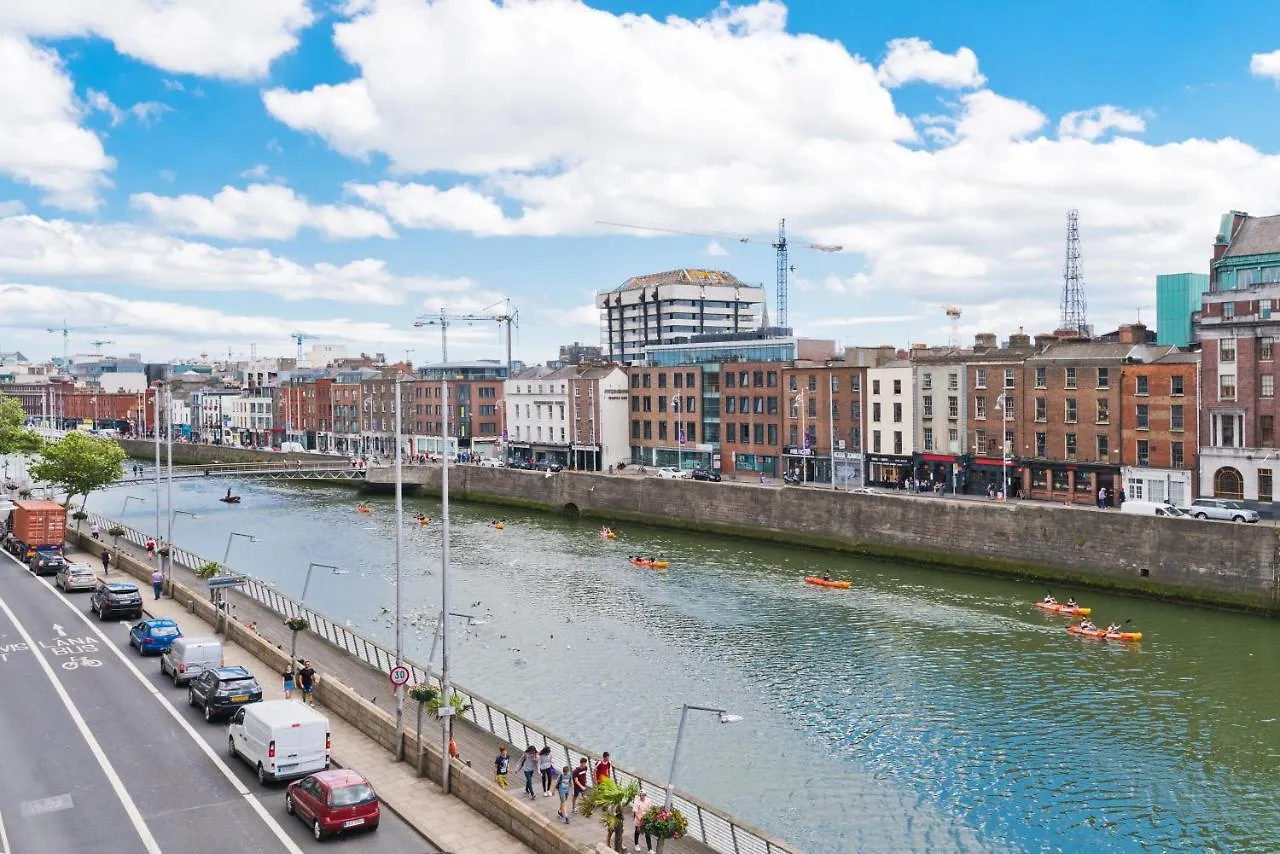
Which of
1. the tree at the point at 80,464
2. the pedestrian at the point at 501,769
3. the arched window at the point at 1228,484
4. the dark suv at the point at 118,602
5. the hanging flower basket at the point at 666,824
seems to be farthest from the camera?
the tree at the point at 80,464

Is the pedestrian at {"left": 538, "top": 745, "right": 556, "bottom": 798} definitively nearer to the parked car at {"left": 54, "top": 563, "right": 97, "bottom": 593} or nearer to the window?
the parked car at {"left": 54, "top": 563, "right": 97, "bottom": 593}

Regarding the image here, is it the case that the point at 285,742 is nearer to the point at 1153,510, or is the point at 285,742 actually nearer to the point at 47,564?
the point at 47,564

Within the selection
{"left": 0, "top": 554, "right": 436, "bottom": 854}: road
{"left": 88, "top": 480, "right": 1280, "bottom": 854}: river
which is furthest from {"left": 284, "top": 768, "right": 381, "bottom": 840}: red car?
{"left": 88, "top": 480, "right": 1280, "bottom": 854}: river

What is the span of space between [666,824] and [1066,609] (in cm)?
4465

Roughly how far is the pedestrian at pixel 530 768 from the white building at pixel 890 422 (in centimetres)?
7184

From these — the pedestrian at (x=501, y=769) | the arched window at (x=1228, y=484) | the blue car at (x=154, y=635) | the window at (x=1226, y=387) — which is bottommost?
the pedestrian at (x=501, y=769)

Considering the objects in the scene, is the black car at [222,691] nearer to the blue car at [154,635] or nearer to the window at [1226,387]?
the blue car at [154,635]

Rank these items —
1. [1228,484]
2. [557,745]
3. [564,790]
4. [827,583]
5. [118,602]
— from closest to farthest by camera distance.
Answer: [564,790], [557,745], [118,602], [827,583], [1228,484]

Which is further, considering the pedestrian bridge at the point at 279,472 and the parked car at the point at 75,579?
the pedestrian bridge at the point at 279,472

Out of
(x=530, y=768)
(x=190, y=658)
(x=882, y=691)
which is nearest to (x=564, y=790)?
(x=530, y=768)

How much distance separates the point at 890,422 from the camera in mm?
97062

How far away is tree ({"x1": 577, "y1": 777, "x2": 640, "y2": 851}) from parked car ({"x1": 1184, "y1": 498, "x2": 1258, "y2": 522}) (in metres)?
54.9

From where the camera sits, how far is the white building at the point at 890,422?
95500 mm

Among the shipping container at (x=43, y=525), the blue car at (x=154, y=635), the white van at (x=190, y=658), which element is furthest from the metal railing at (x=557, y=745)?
the shipping container at (x=43, y=525)
